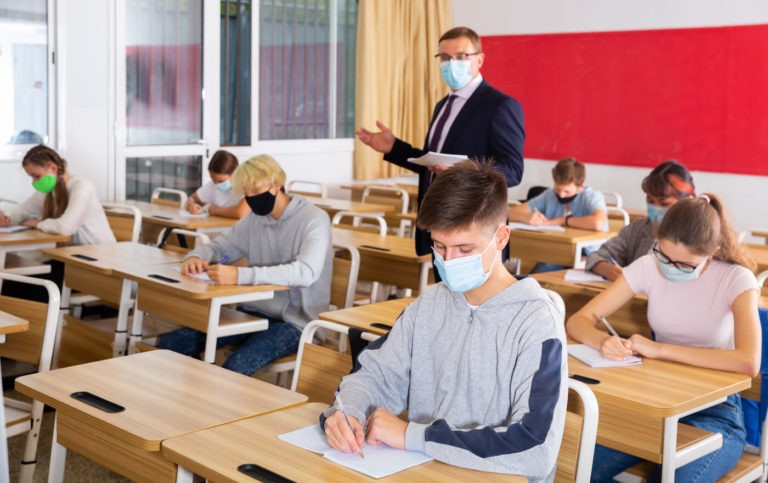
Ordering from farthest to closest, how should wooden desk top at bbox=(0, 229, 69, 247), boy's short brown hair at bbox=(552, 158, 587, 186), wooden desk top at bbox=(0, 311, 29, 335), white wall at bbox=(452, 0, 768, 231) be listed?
white wall at bbox=(452, 0, 768, 231), boy's short brown hair at bbox=(552, 158, 587, 186), wooden desk top at bbox=(0, 229, 69, 247), wooden desk top at bbox=(0, 311, 29, 335)

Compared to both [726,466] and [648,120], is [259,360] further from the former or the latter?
[648,120]

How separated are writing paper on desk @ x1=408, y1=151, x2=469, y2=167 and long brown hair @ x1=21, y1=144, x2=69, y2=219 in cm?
251

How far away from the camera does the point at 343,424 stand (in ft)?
5.95

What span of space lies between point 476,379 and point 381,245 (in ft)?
9.20

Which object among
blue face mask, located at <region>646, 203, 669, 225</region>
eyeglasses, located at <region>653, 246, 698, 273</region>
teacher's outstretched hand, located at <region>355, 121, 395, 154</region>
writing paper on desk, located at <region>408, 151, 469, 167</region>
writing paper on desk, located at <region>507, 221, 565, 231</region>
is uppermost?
teacher's outstretched hand, located at <region>355, 121, 395, 154</region>

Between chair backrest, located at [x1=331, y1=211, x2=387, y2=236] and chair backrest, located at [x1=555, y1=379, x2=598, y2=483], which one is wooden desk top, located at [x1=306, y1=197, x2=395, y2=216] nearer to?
chair backrest, located at [x1=331, y1=211, x2=387, y2=236]

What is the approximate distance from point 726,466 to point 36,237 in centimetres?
353

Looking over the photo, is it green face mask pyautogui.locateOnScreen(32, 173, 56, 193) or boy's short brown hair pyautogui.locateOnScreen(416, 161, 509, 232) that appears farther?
green face mask pyautogui.locateOnScreen(32, 173, 56, 193)

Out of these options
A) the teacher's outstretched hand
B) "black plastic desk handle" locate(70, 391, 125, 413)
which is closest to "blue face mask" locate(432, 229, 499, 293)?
"black plastic desk handle" locate(70, 391, 125, 413)

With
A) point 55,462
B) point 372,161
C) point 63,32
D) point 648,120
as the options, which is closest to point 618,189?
point 648,120

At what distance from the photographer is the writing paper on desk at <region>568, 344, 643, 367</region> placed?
2.60 meters

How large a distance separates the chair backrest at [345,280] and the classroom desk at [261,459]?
6.01 ft

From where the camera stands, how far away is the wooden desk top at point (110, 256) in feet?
12.9

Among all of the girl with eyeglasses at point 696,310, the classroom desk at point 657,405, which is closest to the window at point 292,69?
the girl with eyeglasses at point 696,310
